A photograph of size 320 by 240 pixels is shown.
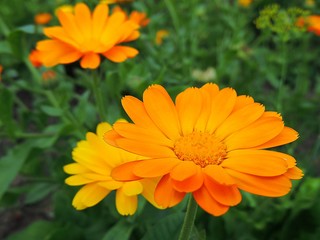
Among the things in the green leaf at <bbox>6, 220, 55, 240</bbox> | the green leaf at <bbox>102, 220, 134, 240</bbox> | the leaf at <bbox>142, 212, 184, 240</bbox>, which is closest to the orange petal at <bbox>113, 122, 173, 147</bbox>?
the leaf at <bbox>142, 212, 184, 240</bbox>

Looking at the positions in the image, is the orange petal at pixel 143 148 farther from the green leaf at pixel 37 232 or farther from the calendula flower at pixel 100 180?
the green leaf at pixel 37 232

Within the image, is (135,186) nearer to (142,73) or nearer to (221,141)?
(221,141)

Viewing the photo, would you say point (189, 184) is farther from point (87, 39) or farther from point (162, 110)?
point (87, 39)

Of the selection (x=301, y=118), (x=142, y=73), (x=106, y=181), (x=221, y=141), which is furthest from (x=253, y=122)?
(x=301, y=118)

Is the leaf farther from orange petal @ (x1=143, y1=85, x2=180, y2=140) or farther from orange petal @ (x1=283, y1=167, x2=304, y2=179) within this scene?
orange petal @ (x1=283, y1=167, x2=304, y2=179)

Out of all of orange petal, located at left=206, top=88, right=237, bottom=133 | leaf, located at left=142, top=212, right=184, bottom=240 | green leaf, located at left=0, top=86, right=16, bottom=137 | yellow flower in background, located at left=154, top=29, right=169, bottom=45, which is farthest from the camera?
yellow flower in background, located at left=154, top=29, right=169, bottom=45
